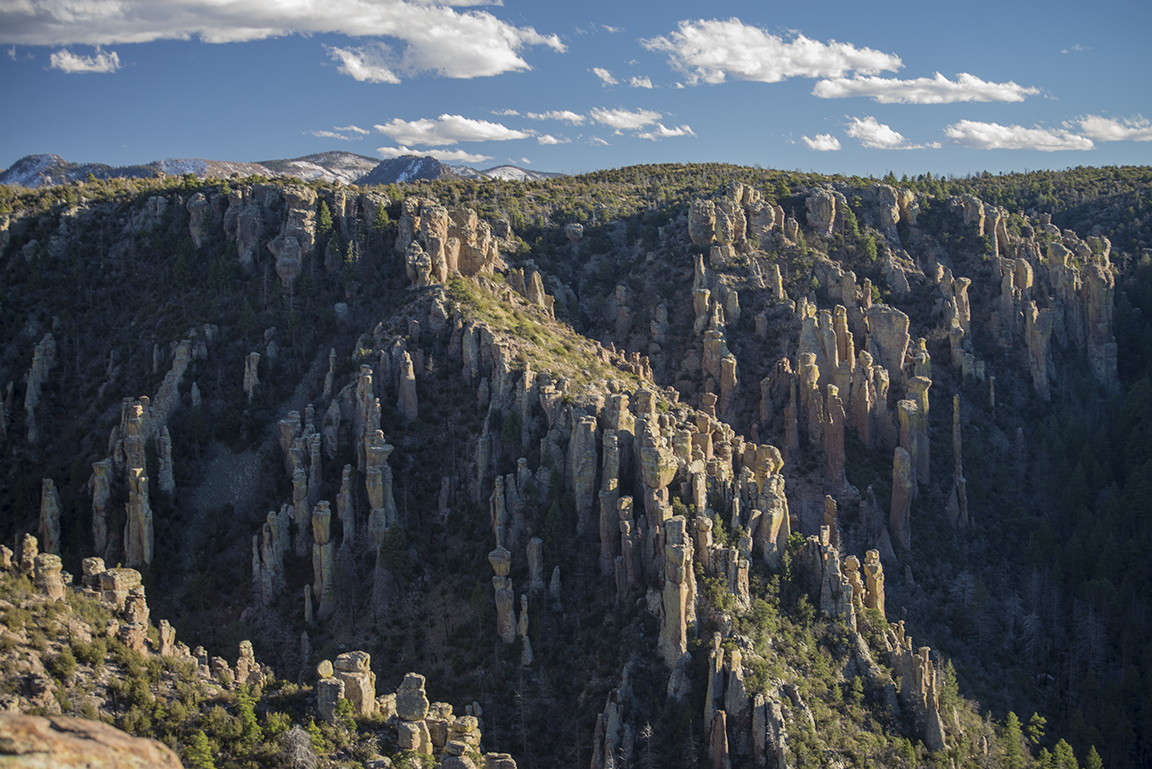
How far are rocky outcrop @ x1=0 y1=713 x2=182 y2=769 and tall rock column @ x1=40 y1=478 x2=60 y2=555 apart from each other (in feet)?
196

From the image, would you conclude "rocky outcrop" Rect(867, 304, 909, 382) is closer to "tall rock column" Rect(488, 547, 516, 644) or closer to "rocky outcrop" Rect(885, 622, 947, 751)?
"rocky outcrop" Rect(885, 622, 947, 751)

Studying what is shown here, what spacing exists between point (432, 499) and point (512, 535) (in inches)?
348

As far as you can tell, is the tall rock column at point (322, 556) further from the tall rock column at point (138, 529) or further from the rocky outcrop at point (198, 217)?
the rocky outcrop at point (198, 217)

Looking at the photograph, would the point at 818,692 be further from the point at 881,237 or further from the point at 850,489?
the point at 881,237

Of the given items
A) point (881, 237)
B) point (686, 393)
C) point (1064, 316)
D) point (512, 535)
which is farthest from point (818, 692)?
point (1064, 316)

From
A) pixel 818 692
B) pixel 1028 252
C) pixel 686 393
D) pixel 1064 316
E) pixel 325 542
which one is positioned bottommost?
pixel 818 692

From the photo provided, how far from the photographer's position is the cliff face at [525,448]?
5841 cm

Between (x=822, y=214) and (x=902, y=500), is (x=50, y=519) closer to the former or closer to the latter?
(x=902, y=500)

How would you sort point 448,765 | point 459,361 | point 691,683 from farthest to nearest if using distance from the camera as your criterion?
point 459,361
point 691,683
point 448,765

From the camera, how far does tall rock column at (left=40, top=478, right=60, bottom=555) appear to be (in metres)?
70.1

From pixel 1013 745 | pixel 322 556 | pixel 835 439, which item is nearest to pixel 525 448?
pixel 322 556

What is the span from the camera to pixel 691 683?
5600 centimetres

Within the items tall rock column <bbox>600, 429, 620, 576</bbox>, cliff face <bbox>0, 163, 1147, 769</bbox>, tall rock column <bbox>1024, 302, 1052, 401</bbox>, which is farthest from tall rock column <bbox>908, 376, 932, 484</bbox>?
tall rock column <bbox>600, 429, 620, 576</bbox>

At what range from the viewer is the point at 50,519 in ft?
232
